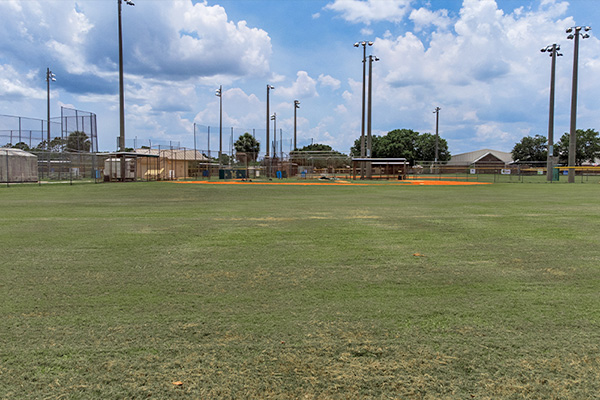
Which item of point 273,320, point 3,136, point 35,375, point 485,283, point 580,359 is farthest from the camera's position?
point 3,136

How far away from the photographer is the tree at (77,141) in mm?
34781

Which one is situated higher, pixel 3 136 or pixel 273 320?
pixel 3 136

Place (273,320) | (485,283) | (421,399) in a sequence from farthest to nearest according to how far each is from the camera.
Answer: (485,283) < (273,320) < (421,399)

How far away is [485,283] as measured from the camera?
16.0 ft

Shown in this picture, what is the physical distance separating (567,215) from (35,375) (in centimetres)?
1237

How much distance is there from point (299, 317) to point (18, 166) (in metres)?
33.3

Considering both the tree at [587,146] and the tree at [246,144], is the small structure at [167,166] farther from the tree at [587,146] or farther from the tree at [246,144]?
the tree at [587,146]

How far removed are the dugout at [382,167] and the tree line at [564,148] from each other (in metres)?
51.0

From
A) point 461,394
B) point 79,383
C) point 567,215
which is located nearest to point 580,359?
point 461,394

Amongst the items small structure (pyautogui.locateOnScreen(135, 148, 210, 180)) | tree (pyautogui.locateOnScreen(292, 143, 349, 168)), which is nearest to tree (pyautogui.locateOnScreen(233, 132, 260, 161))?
tree (pyautogui.locateOnScreen(292, 143, 349, 168))

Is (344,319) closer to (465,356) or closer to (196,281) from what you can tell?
(465,356)

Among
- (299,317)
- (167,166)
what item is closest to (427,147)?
(167,166)

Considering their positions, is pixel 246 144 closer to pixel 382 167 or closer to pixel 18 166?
pixel 382 167

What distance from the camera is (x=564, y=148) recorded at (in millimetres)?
91250
